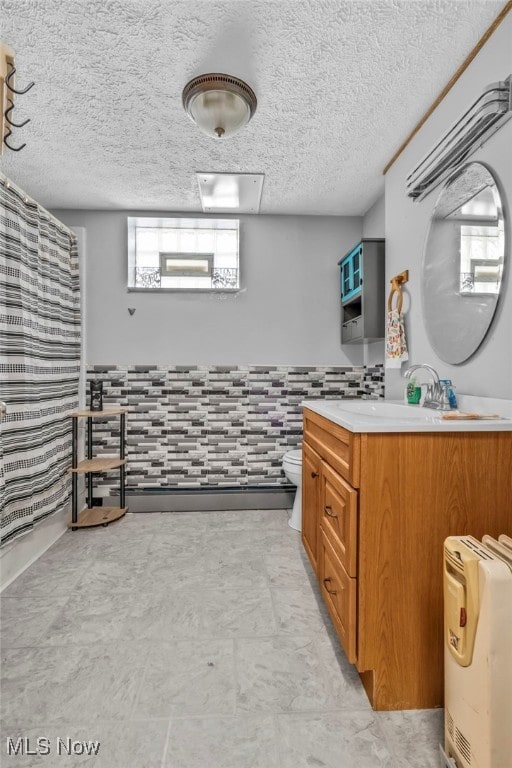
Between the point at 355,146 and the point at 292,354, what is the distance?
1472mm

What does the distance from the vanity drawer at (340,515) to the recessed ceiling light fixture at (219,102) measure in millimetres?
1561

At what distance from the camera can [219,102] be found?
165 centimetres

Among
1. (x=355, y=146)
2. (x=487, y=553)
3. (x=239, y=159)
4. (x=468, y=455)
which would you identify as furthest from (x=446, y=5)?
(x=487, y=553)

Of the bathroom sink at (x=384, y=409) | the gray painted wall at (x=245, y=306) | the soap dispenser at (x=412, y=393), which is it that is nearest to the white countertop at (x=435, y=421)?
the bathroom sink at (x=384, y=409)

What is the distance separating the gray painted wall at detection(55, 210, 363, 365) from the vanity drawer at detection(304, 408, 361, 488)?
47.3 inches

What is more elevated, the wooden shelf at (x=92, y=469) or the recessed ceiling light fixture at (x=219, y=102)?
the recessed ceiling light fixture at (x=219, y=102)

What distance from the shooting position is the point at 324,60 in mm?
1529

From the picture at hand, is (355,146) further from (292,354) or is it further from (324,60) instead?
(292,354)

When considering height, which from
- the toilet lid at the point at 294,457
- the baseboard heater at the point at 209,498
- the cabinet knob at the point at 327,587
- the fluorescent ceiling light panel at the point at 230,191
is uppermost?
the fluorescent ceiling light panel at the point at 230,191

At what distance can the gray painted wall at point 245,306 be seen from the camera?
9.93 ft

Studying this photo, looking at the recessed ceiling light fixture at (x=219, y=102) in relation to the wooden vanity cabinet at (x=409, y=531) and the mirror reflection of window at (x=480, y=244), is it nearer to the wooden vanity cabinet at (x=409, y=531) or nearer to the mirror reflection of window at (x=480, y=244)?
the mirror reflection of window at (x=480, y=244)

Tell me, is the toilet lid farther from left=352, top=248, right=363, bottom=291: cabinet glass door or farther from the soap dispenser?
left=352, top=248, right=363, bottom=291: cabinet glass door

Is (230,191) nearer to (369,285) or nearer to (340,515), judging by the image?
(369,285)

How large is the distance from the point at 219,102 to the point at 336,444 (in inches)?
59.6
